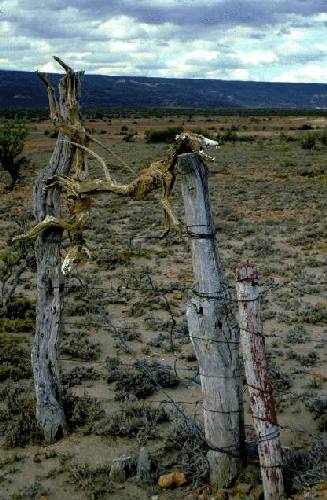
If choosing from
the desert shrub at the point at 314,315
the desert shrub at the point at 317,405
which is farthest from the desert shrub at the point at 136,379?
the desert shrub at the point at 314,315

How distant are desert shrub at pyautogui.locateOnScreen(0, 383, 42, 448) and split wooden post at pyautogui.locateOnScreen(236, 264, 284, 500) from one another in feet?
8.89

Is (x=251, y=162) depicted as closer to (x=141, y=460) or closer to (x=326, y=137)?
(x=326, y=137)

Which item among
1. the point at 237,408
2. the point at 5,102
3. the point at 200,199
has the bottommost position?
the point at 237,408

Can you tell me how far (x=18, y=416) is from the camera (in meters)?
7.00

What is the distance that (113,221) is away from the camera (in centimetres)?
1945

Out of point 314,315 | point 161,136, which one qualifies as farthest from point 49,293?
point 161,136

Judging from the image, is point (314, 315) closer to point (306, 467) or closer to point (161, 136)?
point (306, 467)

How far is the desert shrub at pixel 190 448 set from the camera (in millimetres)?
5484

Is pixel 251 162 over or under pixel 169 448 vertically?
over

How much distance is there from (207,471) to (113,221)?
14.4 metres

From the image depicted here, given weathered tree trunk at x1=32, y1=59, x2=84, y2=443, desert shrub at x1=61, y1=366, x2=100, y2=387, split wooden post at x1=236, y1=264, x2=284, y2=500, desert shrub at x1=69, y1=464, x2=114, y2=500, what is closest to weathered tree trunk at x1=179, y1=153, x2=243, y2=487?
split wooden post at x1=236, y1=264, x2=284, y2=500

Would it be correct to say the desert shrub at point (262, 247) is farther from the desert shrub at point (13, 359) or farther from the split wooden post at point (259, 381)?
the split wooden post at point (259, 381)

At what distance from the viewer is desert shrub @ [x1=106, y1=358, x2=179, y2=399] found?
7.63 m

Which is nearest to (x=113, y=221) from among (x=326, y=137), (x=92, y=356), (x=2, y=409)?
(x=92, y=356)
